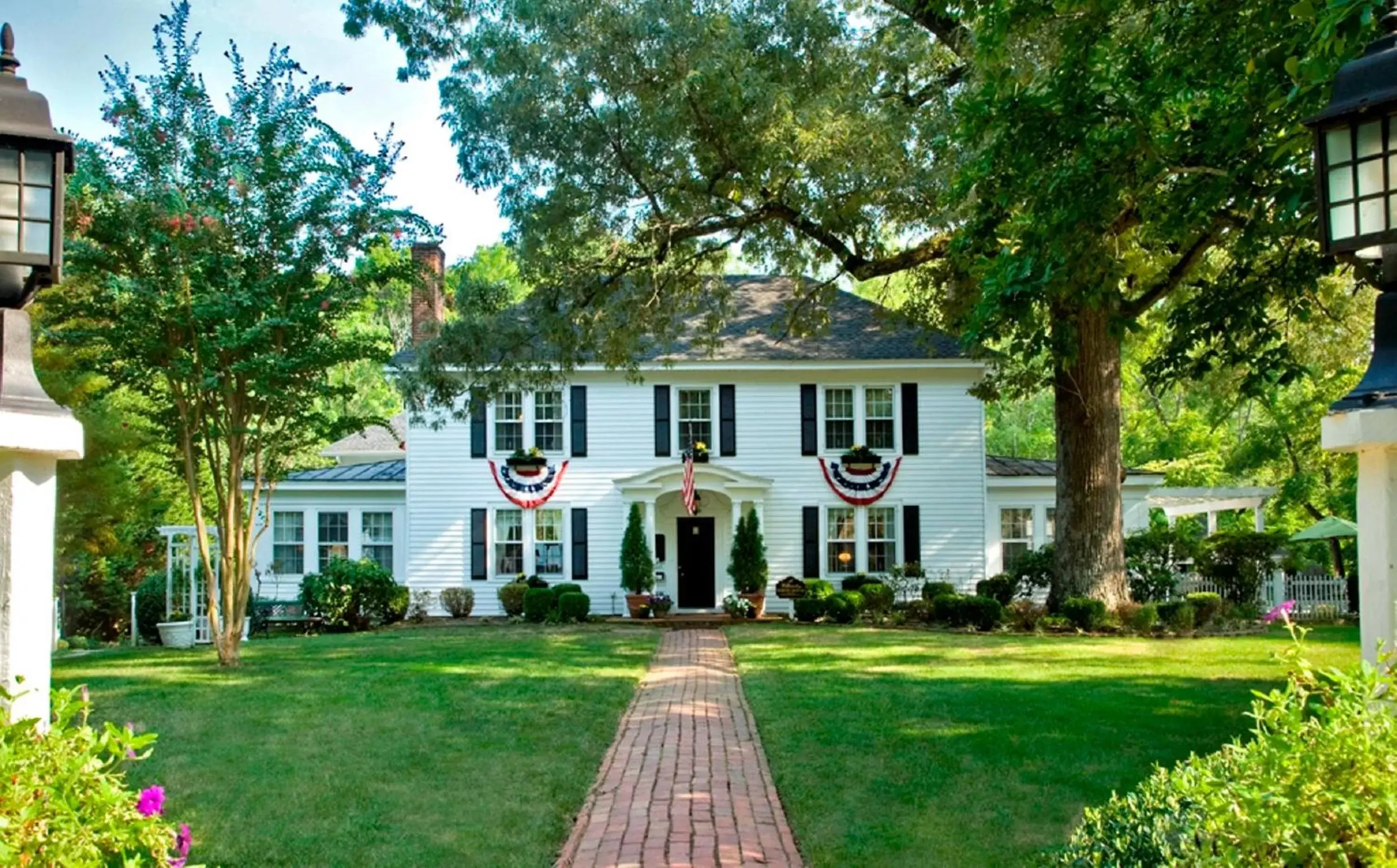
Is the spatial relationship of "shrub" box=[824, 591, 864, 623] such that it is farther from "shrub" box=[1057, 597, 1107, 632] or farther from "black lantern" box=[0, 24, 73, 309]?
"black lantern" box=[0, 24, 73, 309]

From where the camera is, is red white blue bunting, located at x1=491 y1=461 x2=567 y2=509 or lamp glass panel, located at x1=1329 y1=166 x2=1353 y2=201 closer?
lamp glass panel, located at x1=1329 y1=166 x2=1353 y2=201

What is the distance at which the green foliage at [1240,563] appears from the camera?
71.7 feet

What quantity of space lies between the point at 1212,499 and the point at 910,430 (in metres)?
7.30

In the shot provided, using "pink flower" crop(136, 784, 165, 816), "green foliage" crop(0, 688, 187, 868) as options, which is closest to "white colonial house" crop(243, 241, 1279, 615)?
"pink flower" crop(136, 784, 165, 816)

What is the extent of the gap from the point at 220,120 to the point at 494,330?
5240 mm

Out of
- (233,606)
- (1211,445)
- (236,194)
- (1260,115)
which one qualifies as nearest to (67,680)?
(233,606)

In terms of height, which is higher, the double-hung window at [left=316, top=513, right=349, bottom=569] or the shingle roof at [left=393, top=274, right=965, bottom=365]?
the shingle roof at [left=393, top=274, right=965, bottom=365]

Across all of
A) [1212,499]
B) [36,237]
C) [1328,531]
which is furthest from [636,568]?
[36,237]

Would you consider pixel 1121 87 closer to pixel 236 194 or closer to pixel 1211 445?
pixel 236 194

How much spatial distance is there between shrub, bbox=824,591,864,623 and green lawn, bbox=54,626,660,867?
20.9 feet

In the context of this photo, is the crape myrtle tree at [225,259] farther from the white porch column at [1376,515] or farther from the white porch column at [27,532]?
the white porch column at [1376,515]

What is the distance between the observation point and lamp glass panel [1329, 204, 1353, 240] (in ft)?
13.0

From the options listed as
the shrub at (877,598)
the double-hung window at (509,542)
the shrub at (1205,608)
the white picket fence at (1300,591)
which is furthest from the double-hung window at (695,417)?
the shrub at (1205,608)

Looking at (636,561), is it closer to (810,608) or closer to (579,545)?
(579,545)
